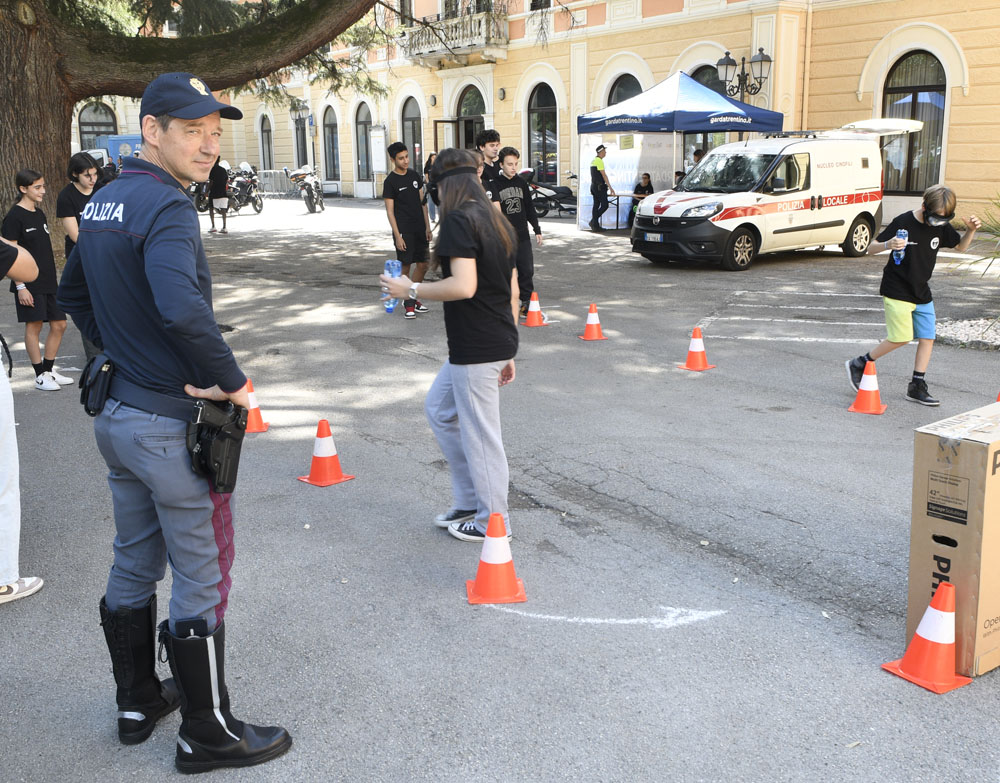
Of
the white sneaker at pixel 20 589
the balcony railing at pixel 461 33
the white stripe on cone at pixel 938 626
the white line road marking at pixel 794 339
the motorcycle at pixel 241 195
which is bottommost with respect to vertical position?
the white sneaker at pixel 20 589

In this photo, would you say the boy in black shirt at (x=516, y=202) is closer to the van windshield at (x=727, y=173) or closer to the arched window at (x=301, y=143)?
the van windshield at (x=727, y=173)

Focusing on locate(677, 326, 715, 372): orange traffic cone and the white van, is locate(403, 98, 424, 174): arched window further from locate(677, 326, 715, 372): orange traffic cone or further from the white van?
locate(677, 326, 715, 372): orange traffic cone

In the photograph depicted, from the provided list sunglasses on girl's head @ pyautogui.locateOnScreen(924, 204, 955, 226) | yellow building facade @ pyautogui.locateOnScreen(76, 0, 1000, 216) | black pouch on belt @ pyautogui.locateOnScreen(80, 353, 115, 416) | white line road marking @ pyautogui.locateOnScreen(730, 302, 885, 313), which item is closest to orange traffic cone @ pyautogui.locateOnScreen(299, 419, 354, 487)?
black pouch on belt @ pyautogui.locateOnScreen(80, 353, 115, 416)

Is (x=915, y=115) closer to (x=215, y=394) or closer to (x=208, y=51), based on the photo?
(x=208, y=51)

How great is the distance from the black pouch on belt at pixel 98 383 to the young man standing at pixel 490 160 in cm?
694

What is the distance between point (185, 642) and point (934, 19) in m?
21.0

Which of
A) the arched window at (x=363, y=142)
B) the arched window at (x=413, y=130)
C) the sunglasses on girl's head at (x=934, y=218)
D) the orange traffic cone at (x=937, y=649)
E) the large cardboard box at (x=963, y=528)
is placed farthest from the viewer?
the arched window at (x=363, y=142)

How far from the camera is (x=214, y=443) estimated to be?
2.72 m

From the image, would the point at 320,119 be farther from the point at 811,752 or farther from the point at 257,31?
the point at 811,752

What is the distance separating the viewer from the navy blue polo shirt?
102 inches

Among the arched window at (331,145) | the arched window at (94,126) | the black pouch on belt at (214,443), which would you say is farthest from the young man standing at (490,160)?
the arched window at (94,126)

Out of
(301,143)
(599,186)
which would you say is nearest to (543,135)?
(599,186)

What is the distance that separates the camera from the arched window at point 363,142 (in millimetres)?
37969

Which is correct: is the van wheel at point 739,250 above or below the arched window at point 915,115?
below
